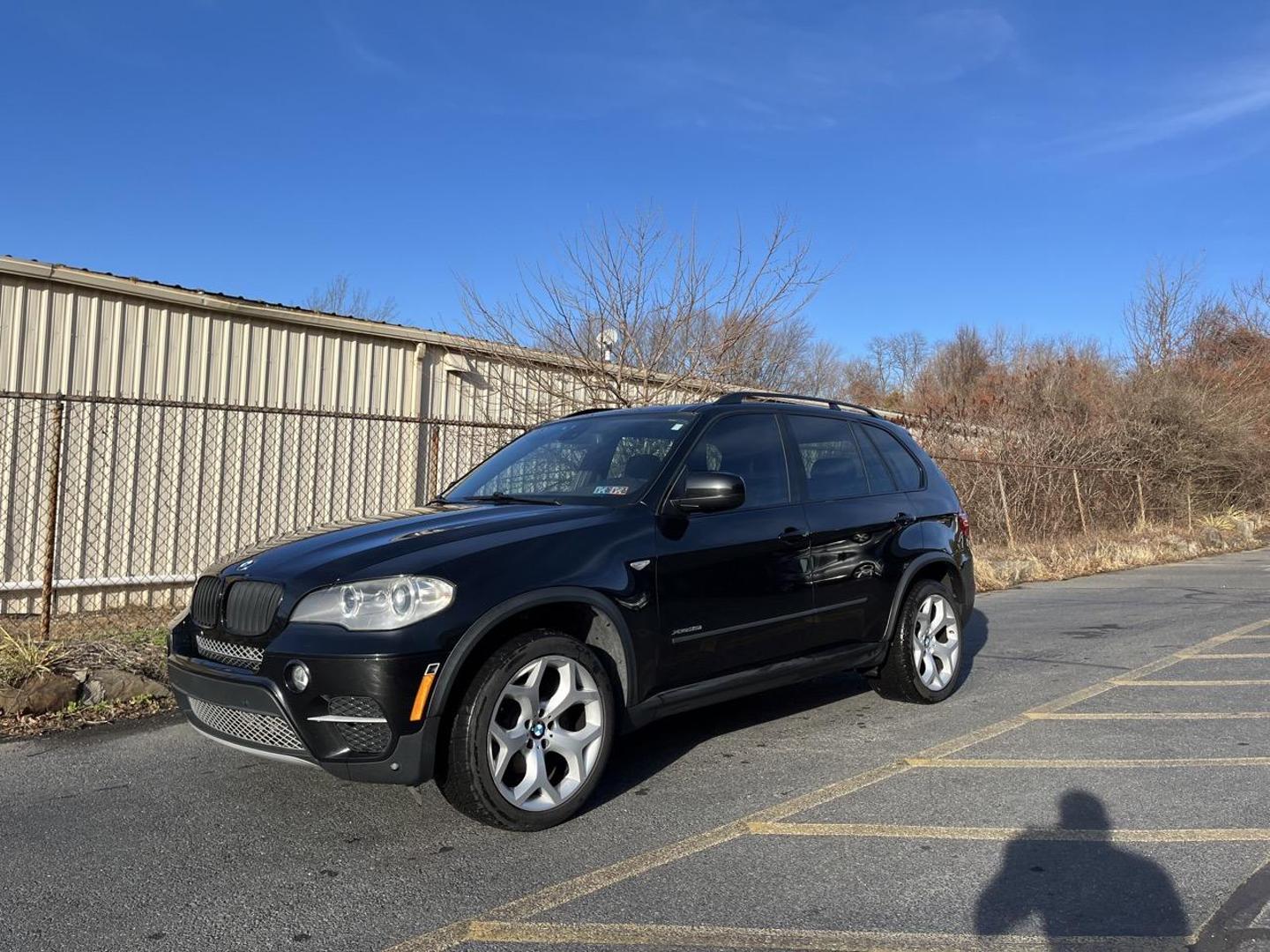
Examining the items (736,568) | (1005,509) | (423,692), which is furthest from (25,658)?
(1005,509)

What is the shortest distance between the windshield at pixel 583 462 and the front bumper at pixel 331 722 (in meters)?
1.34

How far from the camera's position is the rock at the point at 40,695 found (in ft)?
18.0

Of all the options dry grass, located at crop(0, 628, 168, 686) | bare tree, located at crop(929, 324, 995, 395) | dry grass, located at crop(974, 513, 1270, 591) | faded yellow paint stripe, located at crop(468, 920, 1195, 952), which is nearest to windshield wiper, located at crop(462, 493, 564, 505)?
faded yellow paint stripe, located at crop(468, 920, 1195, 952)

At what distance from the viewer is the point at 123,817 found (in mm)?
4066

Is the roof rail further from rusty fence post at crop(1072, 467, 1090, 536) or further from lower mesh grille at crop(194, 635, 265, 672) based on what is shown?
rusty fence post at crop(1072, 467, 1090, 536)

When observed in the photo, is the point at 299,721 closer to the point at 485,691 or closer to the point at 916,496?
the point at 485,691

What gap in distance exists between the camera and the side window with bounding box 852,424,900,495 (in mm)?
5812

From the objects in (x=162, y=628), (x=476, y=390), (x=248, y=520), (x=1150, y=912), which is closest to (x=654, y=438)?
(x=1150, y=912)

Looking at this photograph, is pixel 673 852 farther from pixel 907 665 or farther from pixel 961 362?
A: pixel 961 362

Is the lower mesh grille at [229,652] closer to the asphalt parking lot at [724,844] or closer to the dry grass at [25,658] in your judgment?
the asphalt parking lot at [724,844]

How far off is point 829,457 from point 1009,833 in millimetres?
2284

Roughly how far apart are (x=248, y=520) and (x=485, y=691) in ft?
25.0

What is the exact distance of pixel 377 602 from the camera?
3635 mm

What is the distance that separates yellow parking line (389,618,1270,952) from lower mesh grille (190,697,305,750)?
0.98 m
